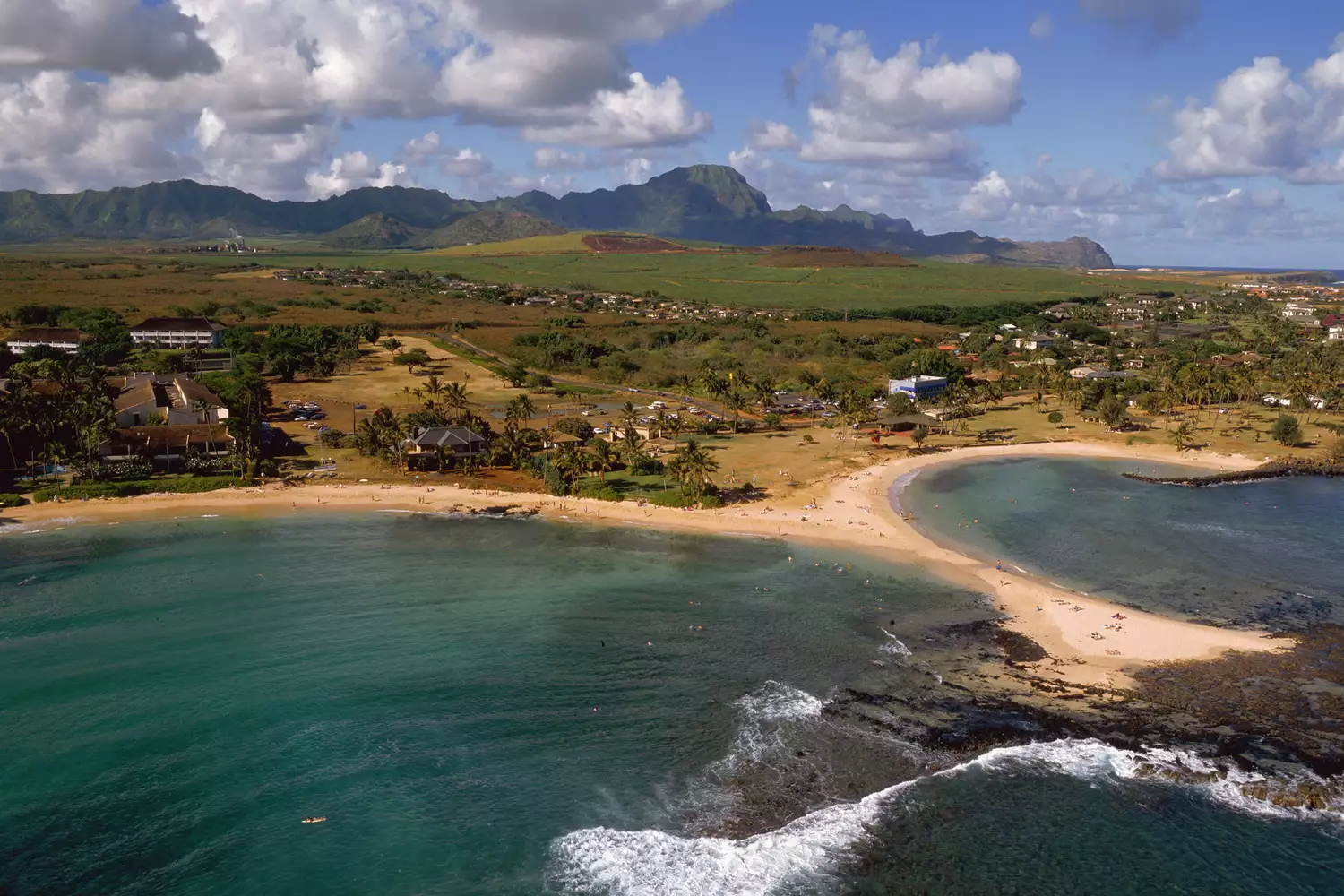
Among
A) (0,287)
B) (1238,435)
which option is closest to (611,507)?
(1238,435)

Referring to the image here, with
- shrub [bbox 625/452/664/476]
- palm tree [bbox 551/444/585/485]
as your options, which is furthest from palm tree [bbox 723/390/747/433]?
palm tree [bbox 551/444/585/485]

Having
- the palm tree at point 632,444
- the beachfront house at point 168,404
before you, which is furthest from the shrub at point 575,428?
the beachfront house at point 168,404

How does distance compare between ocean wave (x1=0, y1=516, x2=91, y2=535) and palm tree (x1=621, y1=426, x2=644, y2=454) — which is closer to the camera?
ocean wave (x1=0, y1=516, x2=91, y2=535)

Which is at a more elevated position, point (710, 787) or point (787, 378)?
point (787, 378)

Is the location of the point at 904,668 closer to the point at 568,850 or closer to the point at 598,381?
the point at 568,850

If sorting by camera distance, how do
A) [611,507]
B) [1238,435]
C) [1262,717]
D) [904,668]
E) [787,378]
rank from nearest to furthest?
[1262,717], [904,668], [611,507], [1238,435], [787,378]

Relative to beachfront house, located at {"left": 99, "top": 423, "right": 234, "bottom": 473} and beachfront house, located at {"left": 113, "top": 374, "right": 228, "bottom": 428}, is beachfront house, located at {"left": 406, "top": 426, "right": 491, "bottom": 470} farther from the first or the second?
beachfront house, located at {"left": 113, "top": 374, "right": 228, "bottom": 428}
